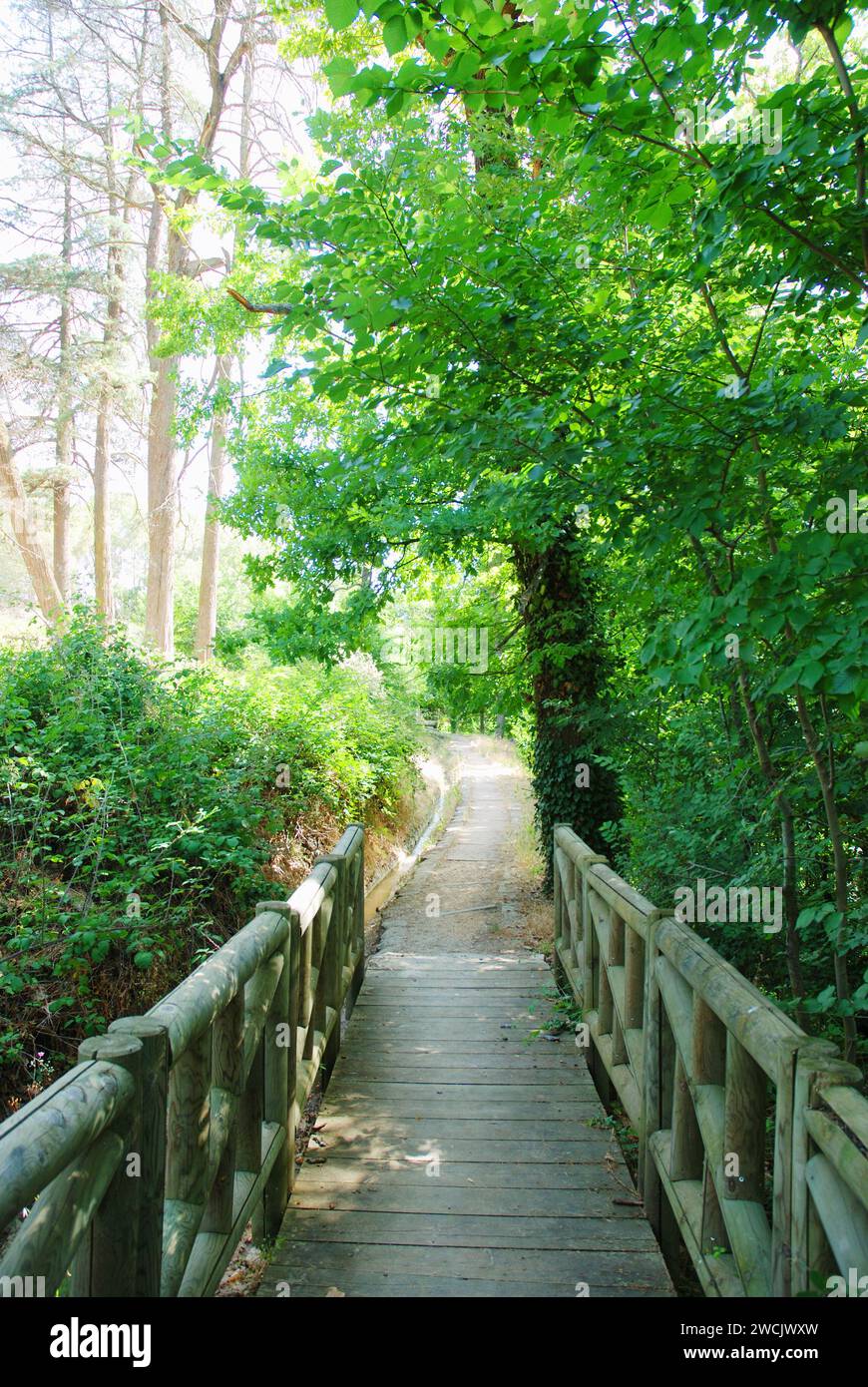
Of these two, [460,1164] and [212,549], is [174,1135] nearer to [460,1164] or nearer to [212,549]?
[460,1164]

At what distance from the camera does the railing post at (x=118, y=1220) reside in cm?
186

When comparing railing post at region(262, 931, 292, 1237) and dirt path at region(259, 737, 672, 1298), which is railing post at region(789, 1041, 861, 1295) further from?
railing post at region(262, 931, 292, 1237)

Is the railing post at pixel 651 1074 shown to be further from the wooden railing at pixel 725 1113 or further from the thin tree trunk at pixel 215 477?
the thin tree trunk at pixel 215 477

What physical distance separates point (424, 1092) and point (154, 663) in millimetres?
4593

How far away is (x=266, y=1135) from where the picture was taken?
3512 mm

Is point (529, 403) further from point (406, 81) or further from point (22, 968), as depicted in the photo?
point (22, 968)

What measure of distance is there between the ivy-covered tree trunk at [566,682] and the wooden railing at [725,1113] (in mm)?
3939

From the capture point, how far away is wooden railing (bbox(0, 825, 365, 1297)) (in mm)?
1527

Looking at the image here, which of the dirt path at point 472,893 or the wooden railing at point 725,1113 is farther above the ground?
the wooden railing at point 725,1113

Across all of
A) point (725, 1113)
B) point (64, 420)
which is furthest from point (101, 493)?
point (725, 1113)

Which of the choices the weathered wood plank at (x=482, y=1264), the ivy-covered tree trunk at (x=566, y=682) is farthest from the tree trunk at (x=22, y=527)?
the weathered wood plank at (x=482, y=1264)

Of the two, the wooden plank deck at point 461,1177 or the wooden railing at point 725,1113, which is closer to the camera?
the wooden railing at point 725,1113

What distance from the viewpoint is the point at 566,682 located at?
8805 mm

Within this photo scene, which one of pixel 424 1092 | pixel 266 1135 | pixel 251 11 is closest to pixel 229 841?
pixel 424 1092
